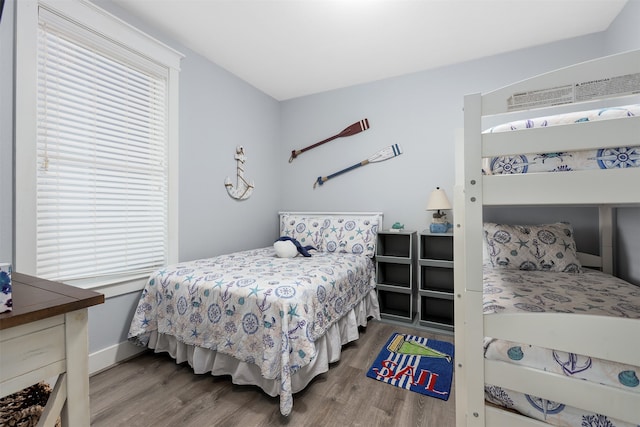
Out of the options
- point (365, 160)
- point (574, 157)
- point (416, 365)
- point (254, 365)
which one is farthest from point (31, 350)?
point (365, 160)

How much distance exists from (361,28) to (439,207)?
5.49ft

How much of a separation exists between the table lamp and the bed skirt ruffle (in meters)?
1.11

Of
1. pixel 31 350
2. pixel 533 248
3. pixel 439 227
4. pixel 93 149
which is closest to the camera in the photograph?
pixel 31 350

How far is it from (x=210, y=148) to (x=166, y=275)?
1.30 metres

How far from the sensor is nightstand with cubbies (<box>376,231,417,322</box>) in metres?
2.68

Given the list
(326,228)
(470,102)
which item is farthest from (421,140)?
(470,102)

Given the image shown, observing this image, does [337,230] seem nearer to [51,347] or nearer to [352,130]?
[352,130]

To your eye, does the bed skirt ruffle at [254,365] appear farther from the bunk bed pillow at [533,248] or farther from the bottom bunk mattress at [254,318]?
the bunk bed pillow at [533,248]

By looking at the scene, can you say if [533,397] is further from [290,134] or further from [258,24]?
[290,134]

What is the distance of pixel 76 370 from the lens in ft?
2.48

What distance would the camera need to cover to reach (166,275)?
198 centimetres

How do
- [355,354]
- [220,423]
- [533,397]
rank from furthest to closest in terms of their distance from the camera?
[355,354], [220,423], [533,397]

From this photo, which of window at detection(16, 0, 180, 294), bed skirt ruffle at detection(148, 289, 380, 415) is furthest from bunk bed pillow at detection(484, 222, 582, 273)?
window at detection(16, 0, 180, 294)

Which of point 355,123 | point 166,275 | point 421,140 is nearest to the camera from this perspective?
point 166,275
